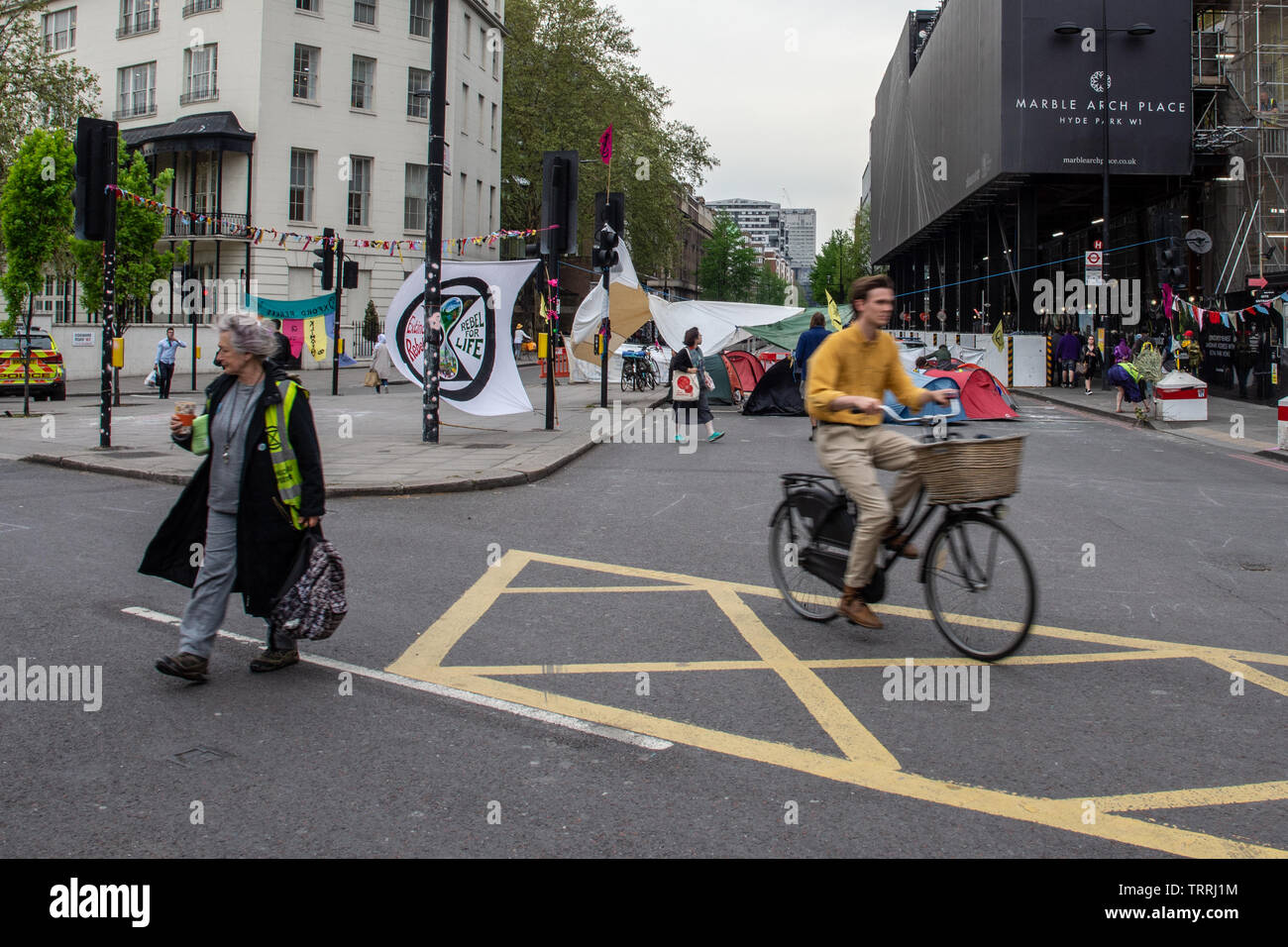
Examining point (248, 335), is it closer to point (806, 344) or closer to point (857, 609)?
point (857, 609)

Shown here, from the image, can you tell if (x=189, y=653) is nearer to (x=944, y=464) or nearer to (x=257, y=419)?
(x=257, y=419)

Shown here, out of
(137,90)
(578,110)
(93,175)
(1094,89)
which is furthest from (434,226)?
(578,110)

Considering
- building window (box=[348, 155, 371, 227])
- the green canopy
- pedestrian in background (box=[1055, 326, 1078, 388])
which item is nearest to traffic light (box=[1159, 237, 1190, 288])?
pedestrian in background (box=[1055, 326, 1078, 388])

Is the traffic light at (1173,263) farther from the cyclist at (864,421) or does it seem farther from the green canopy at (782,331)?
the cyclist at (864,421)

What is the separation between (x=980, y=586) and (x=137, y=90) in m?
45.4

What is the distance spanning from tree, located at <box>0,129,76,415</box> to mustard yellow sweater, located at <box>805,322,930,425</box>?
74.6 ft

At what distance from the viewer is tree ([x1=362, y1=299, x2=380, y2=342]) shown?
138 feet

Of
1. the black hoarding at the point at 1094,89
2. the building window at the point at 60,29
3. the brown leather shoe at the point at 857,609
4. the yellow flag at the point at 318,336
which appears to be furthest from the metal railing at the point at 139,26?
the brown leather shoe at the point at 857,609

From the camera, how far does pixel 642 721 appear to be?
4625mm

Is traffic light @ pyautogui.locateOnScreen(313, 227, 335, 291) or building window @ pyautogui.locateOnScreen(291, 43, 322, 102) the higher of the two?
building window @ pyautogui.locateOnScreen(291, 43, 322, 102)

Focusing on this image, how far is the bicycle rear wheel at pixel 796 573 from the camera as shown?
634 centimetres

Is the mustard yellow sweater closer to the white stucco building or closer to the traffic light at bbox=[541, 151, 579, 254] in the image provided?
the traffic light at bbox=[541, 151, 579, 254]

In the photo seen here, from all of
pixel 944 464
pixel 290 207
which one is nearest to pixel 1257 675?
pixel 944 464

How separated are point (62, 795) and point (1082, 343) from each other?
36.2 meters
